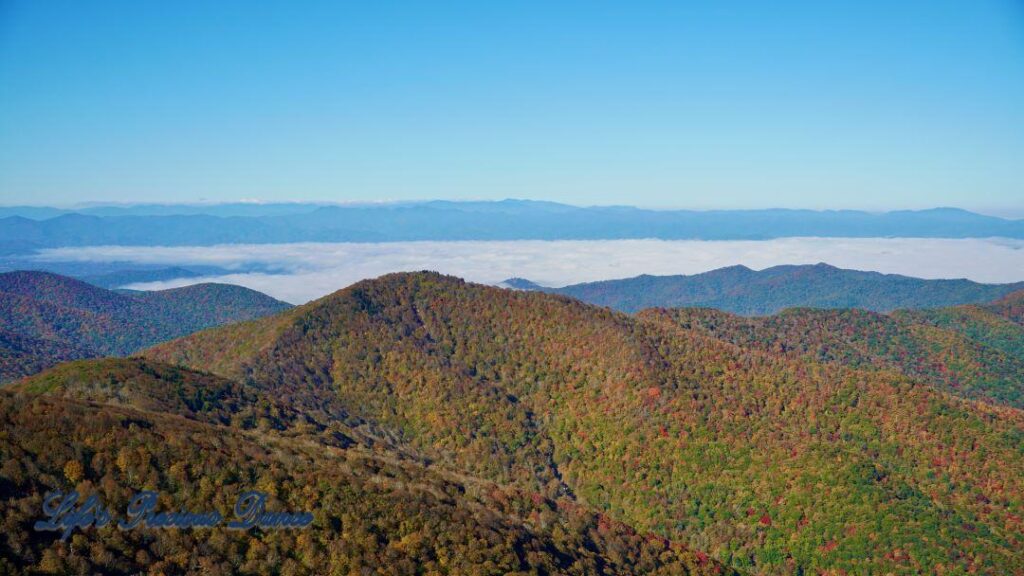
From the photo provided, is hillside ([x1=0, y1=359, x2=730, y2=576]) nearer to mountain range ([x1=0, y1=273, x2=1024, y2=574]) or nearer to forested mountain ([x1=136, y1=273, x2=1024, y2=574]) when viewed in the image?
mountain range ([x1=0, y1=273, x2=1024, y2=574])

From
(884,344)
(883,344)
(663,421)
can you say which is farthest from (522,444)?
(884,344)

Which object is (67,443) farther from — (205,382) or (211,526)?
(205,382)

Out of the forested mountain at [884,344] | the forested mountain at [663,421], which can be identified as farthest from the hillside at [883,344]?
the forested mountain at [663,421]

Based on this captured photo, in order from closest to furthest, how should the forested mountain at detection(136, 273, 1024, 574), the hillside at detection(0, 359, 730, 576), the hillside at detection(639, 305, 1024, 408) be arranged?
the hillside at detection(0, 359, 730, 576) < the forested mountain at detection(136, 273, 1024, 574) < the hillside at detection(639, 305, 1024, 408)

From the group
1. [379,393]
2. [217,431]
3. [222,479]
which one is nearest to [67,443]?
[222,479]

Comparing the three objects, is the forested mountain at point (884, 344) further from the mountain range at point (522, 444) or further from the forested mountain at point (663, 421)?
the forested mountain at point (663, 421)

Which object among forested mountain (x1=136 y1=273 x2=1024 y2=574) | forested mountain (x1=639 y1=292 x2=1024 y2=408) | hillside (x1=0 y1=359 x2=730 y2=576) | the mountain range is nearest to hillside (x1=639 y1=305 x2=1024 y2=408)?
forested mountain (x1=639 y1=292 x2=1024 y2=408)

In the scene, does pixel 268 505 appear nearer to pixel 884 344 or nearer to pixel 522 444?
pixel 522 444
